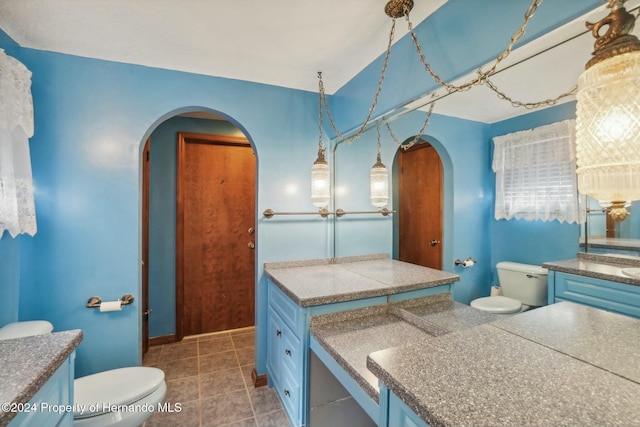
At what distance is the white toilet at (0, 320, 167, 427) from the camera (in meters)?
1.26

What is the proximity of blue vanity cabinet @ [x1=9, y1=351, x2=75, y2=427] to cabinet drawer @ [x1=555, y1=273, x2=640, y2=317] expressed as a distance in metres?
1.59

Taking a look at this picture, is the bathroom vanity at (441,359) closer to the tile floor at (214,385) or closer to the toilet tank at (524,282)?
the toilet tank at (524,282)

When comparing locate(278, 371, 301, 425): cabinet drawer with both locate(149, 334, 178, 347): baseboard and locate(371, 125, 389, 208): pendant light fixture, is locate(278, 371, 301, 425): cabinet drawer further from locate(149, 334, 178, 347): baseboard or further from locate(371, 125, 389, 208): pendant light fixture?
locate(149, 334, 178, 347): baseboard

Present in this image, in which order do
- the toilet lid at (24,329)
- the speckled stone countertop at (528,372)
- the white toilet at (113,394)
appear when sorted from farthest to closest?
the toilet lid at (24,329)
the white toilet at (113,394)
the speckled stone countertop at (528,372)

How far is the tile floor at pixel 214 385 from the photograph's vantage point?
68.2 inches

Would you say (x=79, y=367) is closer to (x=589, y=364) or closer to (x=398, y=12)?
(x=589, y=364)

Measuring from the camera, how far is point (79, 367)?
1712 millimetres

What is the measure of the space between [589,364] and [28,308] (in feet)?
8.46

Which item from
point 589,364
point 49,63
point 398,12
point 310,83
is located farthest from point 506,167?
point 49,63

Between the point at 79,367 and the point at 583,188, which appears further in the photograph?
the point at 79,367

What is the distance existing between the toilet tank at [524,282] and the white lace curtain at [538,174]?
18cm

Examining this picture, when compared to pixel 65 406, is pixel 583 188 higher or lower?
higher

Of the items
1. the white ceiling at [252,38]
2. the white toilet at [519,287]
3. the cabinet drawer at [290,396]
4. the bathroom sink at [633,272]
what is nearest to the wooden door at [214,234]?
the white ceiling at [252,38]

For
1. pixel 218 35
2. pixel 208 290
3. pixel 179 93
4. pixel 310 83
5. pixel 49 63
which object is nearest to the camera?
pixel 218 35
